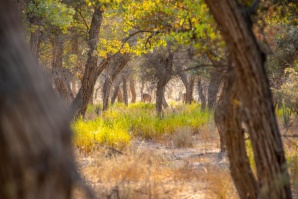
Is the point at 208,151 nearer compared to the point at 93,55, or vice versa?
the point at 208,151

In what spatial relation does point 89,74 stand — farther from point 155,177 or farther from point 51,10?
point 155,177

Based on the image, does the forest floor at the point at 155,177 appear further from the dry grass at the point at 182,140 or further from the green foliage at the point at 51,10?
the green foliage at the point at 51,10

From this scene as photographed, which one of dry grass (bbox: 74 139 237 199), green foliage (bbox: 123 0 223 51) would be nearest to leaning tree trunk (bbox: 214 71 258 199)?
dry grass (bbox: 74 139 237 199)

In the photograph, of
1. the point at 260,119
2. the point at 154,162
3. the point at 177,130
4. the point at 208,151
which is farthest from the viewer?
the point at 177,130

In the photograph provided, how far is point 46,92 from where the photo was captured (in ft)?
4.63

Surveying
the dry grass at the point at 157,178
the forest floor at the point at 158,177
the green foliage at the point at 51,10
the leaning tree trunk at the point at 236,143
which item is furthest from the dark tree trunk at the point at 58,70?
the leaning tree trunk at the point at 236,143

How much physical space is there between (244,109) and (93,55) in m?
9.62

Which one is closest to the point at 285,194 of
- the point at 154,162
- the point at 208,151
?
the point at 154,162

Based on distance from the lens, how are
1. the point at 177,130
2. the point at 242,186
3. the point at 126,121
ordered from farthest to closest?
the point at 126,121 → the point at 177,130 → the point at 242,186

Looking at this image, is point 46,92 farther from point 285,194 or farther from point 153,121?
point 153,121

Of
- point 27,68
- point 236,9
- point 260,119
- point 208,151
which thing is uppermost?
point 236,9

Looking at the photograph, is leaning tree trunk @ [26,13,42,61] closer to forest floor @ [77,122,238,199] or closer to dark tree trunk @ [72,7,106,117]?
dark tree trunk @ [72,7,106,117]

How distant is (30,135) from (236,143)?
8.06 ft

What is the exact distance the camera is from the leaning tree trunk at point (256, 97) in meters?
2.93
